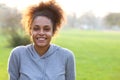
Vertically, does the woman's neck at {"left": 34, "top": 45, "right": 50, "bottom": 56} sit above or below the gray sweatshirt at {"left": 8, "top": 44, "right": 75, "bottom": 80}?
above

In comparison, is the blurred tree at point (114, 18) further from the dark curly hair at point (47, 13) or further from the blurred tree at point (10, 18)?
the dark curly hair at point (47, 13)

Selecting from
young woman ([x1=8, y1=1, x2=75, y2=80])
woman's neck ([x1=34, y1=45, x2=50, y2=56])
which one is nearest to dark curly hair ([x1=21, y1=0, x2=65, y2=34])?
young woman ([x1=8, y1=1, x2=75, y2=80])

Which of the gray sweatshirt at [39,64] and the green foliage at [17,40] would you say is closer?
the gray sweatshirt at [39,64]

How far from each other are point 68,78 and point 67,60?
0.20 metres

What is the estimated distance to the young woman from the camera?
9.86 feet

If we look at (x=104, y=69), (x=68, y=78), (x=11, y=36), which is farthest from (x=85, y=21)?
(x=68, y=78)

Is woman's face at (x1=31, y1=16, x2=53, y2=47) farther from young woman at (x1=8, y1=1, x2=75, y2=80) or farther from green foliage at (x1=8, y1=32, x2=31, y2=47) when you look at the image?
green foliage at (x1=8, y1=32, x2=31, y2=47)

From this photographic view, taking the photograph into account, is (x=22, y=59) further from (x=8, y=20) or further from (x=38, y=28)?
(x=8, y=20)

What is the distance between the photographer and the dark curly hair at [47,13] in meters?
3.07

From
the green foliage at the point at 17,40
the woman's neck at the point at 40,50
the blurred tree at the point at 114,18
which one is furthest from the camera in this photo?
the blurred tree at the point at 114,18

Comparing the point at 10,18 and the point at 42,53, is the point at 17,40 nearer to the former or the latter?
the point at 10,18

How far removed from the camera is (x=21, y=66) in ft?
9.97

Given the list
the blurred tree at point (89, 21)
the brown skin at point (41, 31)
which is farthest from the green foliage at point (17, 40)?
the blurred tree at point (89, 21)

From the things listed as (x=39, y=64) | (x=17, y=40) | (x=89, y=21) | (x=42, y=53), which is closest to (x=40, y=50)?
(x=42, y=53)
